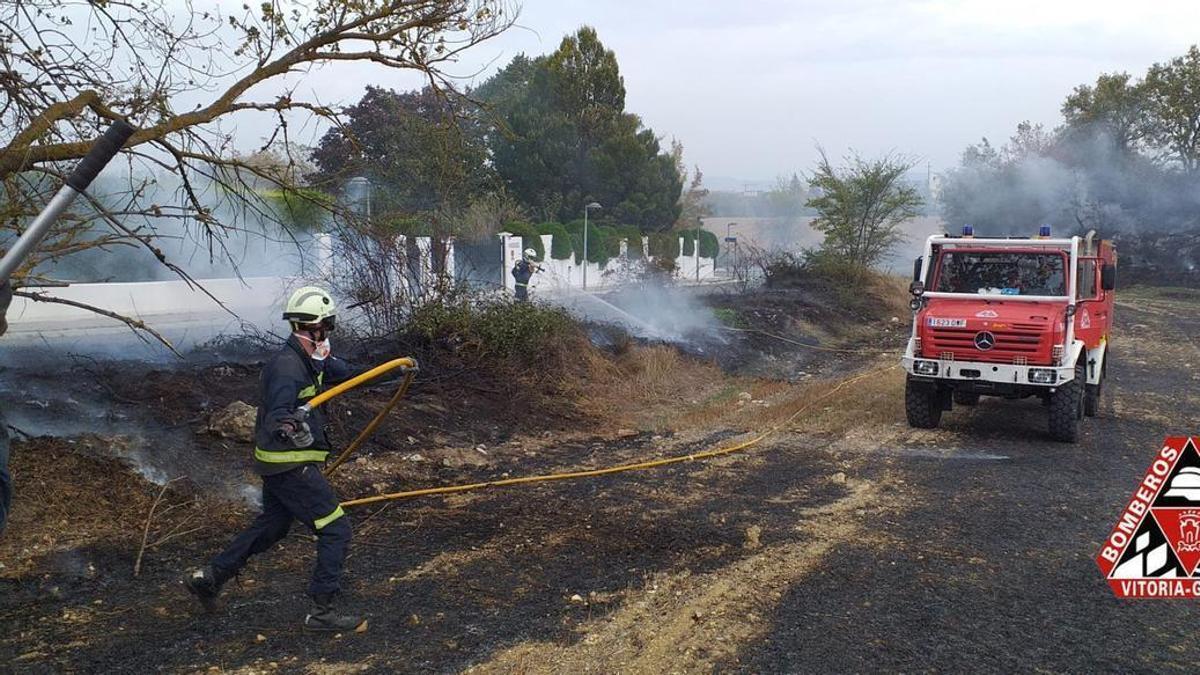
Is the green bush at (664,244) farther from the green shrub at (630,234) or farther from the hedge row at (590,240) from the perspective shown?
the green shrub at (630,234)

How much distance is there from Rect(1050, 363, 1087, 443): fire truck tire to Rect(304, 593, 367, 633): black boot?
26.7ft

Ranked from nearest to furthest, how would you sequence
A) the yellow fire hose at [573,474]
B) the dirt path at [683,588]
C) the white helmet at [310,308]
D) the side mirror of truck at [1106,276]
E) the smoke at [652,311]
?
the dirt path at [683,588], the white helmet at [310,308], the yellow fire hose at [573,474], the side mirror of truck at [1106,276], the smoke at [652,311]

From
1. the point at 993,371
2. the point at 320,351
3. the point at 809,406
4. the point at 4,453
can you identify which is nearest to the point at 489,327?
the point at 809,406

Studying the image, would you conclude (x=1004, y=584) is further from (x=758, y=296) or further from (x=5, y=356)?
(x=758, y=296)

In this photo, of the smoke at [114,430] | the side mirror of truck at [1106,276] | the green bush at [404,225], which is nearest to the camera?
the smoke at [114,430]

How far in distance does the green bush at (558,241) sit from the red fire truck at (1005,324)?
22.9 m

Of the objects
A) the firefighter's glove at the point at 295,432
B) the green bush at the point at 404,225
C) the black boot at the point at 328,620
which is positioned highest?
the green bush at the point at 404,225

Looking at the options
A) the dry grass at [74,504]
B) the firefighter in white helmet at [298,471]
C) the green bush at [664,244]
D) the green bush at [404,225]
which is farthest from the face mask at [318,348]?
the green bush at [664,244]

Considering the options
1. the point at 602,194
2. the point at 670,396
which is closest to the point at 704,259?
the point at 602,194

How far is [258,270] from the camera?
21.6 metres

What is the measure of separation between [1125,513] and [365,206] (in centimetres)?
806

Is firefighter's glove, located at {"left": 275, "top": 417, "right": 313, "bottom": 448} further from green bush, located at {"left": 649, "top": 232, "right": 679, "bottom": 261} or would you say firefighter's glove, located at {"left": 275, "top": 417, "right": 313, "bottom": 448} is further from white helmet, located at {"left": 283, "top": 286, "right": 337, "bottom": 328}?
green bush, located at {"left": 649, "top": 232, "right": 679, "bottom": 261}

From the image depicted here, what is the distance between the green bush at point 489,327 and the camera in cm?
1151

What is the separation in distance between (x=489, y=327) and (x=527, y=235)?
19.4 m
